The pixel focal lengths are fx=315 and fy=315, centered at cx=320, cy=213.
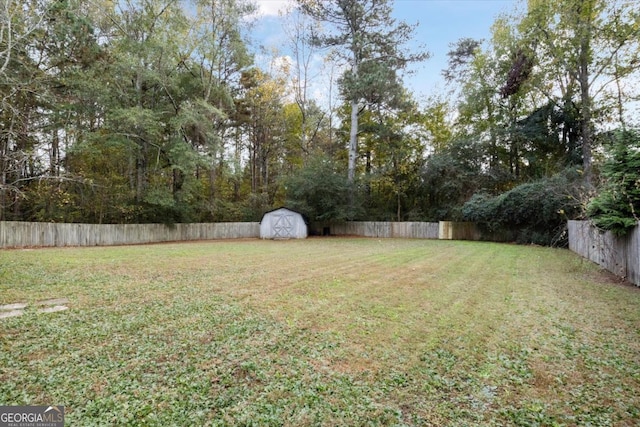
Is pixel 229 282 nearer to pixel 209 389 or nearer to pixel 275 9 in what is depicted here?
pixel 209 389

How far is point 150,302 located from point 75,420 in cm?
261

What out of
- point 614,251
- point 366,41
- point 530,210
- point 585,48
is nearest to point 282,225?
point 366,41

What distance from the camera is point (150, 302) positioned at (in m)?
4.25

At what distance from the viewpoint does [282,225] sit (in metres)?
20.2

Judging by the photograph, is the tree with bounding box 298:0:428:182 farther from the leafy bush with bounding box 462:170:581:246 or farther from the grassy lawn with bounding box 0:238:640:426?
the grassy lawn with bounding box 0:238:640:426

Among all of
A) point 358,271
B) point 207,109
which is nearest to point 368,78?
point 207,109

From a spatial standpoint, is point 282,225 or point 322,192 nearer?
point 282,225

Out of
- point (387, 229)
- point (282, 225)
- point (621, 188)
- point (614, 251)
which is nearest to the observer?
point (621, 188)

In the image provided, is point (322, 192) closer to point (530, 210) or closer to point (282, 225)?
point (282, 225)

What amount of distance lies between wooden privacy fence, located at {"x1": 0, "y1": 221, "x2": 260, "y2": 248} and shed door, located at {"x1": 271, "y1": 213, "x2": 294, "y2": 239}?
202 cm

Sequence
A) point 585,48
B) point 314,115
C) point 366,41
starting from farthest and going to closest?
point 314,115 < point 366,41 < point 585,48

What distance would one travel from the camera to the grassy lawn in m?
1.99

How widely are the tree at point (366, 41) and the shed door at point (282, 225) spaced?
339 inches

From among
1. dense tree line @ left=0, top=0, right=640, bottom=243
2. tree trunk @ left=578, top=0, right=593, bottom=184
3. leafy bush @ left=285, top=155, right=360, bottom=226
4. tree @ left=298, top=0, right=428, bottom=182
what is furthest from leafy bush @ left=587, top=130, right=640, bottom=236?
leafy bush @ left=285, top=155, right=360, bottom=226
